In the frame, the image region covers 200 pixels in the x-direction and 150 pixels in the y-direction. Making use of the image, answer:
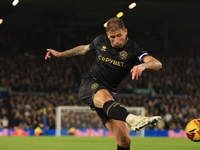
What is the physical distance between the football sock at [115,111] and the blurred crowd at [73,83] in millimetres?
12330

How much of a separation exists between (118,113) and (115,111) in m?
0.06

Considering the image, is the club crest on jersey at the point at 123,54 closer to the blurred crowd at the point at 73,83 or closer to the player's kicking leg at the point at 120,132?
the player's kicking leg at the point at 120,132

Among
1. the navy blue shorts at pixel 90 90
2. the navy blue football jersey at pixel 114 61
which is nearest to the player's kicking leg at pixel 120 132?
the navy blue shorts at pixel 90 90

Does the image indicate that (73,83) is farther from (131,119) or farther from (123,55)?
(131,119)

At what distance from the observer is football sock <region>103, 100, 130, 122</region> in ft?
12.6

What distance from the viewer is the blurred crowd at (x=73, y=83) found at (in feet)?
58.1

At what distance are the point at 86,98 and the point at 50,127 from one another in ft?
41.7

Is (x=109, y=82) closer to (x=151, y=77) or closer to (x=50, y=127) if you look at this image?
(x=50, y=127)

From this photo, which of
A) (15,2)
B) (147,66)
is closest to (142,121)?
(147,66)

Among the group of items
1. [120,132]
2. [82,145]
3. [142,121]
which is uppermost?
[142,121]

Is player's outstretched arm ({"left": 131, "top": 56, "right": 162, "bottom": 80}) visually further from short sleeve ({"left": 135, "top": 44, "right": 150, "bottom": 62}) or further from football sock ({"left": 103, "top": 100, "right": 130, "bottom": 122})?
football sock ({"left": 103, "top": 100, "right": 130, "bottom": 122})

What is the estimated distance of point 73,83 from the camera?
71.1 feet

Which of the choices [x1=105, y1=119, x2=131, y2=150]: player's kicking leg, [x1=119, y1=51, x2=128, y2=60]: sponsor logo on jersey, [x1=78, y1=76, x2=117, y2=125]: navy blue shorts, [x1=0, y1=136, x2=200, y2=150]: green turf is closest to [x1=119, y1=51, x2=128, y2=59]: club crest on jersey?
[x1=119, y1=51, x2=128, y2=60]: sponsor logo on jersey

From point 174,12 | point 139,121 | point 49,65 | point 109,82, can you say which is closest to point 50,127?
point 49,65
